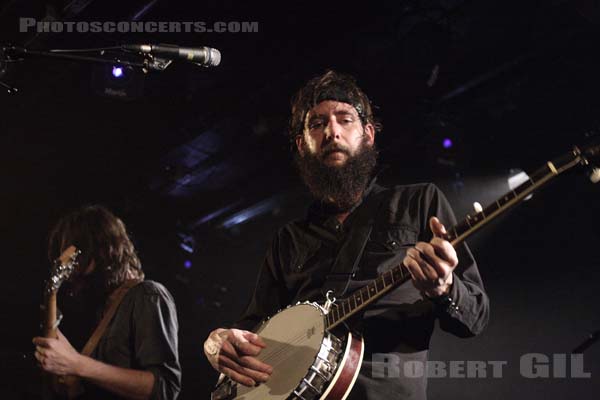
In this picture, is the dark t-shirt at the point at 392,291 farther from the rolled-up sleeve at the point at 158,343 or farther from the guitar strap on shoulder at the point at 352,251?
the rolled-up sleeve at the point at 158,343

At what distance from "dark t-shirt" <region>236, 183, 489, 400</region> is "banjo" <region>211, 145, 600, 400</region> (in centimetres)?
10

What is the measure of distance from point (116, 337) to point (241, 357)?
1526mm

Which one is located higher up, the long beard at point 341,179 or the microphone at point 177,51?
the microphone at point 177,51

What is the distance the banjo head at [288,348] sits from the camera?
2.56m

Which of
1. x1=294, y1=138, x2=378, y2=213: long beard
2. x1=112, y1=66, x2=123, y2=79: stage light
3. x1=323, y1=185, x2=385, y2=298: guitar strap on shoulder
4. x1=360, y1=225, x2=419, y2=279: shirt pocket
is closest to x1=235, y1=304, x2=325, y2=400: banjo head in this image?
x1=323, y1=185, x2=385, y2=298: guitar strap on shoulder

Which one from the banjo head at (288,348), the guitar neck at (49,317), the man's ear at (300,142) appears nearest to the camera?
the banjo head at (288,348)

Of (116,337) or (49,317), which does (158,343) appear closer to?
(116,337)

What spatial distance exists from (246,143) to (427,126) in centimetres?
234

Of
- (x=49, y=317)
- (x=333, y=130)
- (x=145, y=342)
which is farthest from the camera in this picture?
(x=49, y=317)

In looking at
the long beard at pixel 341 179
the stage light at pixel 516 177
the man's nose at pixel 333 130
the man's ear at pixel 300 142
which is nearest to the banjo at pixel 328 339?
the long beard at pixel 341 179

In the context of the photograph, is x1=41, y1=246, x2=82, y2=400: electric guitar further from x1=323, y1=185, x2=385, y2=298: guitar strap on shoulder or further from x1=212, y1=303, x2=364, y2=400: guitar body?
x1=323, y1=185, x2=385, y2=298: guitar strap on shoulder

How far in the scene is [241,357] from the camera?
2799mm

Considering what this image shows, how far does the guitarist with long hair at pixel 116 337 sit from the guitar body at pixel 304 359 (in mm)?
1060

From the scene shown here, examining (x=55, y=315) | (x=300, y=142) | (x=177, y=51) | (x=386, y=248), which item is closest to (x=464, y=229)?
(x=386, y=248)
